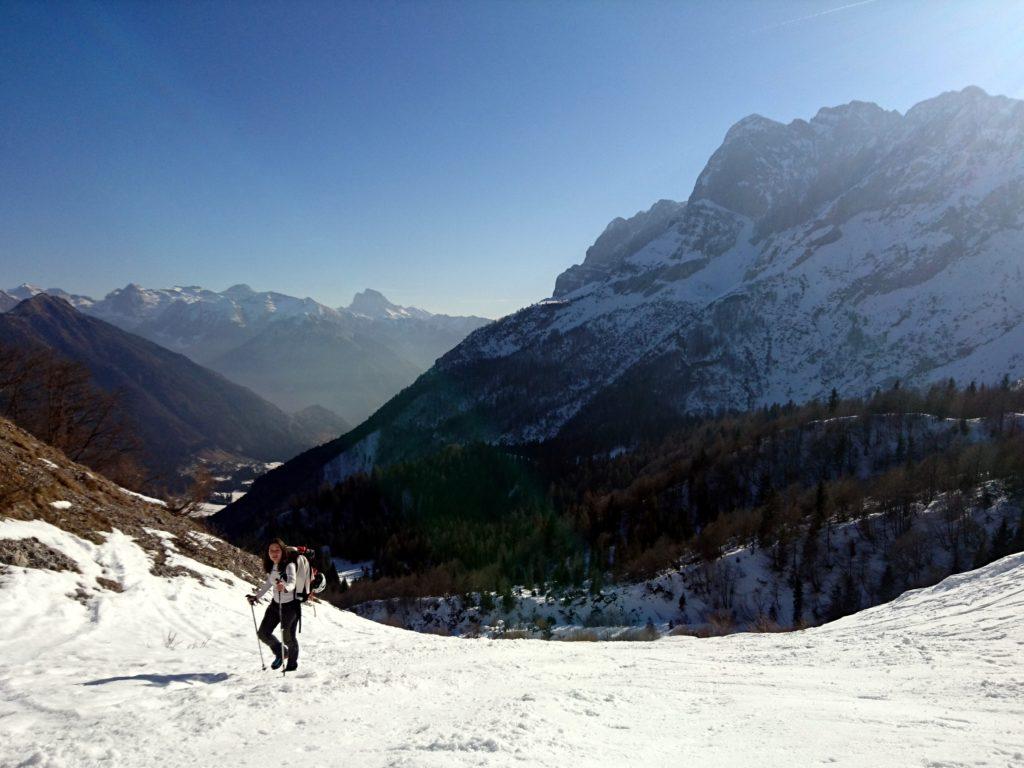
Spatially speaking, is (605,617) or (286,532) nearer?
(605,617)

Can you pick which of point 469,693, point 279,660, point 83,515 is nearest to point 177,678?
point 279,660

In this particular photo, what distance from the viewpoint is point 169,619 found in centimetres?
1505

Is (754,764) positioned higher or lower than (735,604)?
higher

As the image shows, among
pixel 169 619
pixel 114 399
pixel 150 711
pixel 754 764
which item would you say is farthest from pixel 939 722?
pixel 114 399

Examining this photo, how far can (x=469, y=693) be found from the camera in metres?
10.4

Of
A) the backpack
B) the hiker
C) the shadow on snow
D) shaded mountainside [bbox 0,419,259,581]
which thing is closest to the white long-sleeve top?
the hiker

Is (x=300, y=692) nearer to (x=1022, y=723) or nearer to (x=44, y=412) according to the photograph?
(x=1022, y=723)

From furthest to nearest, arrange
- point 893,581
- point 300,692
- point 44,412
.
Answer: point 893,581 < point 44,412 < point 300,692

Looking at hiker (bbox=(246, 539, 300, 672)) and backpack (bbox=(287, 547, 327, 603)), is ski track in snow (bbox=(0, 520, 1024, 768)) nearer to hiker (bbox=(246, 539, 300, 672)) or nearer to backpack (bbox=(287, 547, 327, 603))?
hiker (bbox=(246, 539, 300, 672))

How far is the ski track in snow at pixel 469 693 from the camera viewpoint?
7.29 meters

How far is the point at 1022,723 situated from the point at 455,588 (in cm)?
8576

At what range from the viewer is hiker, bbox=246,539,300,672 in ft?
37.9

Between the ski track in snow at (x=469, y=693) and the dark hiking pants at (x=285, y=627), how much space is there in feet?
1.43

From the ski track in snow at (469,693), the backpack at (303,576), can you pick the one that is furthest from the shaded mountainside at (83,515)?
the backpack at (303,576)
